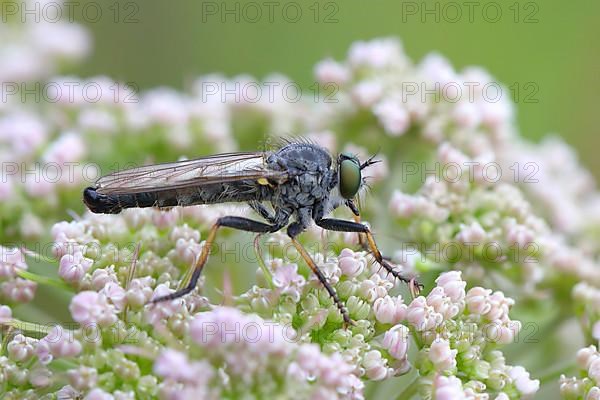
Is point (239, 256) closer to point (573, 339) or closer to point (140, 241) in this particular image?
point (140, 241)

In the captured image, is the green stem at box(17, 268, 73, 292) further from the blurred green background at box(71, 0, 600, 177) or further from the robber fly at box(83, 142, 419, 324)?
the blurred green background at box(71, 0, 600, 177)

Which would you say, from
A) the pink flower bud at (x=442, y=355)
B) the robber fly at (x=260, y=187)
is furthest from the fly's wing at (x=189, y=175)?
the pink flower bud at (x=442, y=355)

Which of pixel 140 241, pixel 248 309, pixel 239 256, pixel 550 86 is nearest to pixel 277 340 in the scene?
pixel 248 309

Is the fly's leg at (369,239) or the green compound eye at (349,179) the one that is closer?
the fly's leg at (369,239)

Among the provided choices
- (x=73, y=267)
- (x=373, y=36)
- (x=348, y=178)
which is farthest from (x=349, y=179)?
(x=373, y=36)

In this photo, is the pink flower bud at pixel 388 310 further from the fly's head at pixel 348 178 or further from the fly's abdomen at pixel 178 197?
the fly's abdomen at pixel 178 197

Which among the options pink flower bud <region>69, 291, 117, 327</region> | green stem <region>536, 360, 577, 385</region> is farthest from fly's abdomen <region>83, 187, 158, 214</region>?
green stem <region>536, 360, 577, 385</region>
